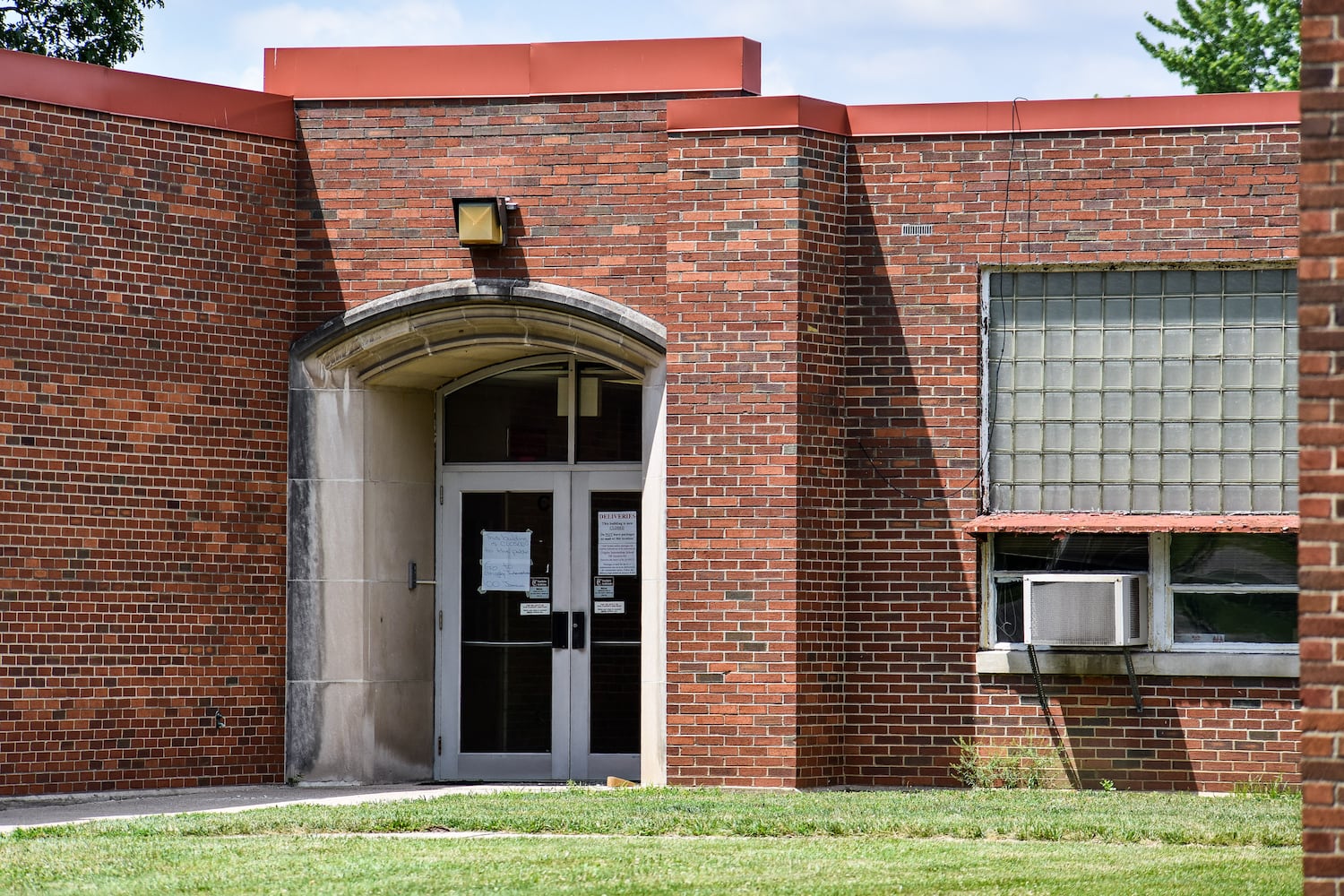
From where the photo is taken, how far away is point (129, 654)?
11672mm

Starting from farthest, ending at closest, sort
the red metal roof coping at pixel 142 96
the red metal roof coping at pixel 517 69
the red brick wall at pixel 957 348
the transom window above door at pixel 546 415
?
the transom window above door at pixel 546 415
the red metal roof coping at pixel 517 69
the red brick wall at pixel 957 348
the red metal roof coping at pixel 142 96

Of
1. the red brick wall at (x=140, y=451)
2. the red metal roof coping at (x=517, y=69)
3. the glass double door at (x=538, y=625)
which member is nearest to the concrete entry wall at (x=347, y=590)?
the red brick wall at (x=140, y=451)

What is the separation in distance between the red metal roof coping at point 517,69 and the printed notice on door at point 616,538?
320 centimetres

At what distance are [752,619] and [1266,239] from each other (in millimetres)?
4284

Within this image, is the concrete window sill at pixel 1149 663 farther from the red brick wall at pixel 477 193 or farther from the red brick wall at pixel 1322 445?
the red brick wall at pixel 1322 445

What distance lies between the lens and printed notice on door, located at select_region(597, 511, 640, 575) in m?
13.2

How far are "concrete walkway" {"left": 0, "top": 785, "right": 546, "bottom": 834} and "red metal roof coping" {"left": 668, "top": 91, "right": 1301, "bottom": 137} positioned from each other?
4.83 m

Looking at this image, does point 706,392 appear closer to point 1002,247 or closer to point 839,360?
point 839,360

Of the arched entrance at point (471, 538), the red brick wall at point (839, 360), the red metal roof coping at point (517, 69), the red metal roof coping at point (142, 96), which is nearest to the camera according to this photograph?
the red metal roof coping at point (142, 96)

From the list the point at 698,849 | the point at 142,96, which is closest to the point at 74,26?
the point at 142,96

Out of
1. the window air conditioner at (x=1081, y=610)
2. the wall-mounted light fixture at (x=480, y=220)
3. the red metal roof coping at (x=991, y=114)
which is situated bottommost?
the window air conditioner at (x=1081, y=610)

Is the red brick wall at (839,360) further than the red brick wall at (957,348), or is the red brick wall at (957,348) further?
the red brick wall at (957,348)

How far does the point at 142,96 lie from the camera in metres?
11.8

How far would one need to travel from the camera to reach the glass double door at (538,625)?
13.2 meters
